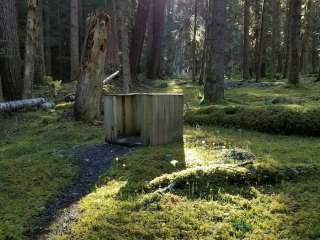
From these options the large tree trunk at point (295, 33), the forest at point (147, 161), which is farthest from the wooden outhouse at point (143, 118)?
the large tree trunk at point (295, 33)

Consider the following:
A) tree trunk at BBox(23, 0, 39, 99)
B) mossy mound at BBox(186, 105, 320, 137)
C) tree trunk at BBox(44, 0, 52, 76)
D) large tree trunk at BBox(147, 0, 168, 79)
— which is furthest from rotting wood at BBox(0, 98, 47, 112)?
tree trunk at BBox(44, 0, 52, 76)

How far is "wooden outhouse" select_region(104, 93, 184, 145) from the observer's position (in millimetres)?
8516

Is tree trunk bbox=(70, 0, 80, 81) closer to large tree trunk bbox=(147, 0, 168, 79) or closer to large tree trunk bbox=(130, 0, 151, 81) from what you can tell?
large tree trunk bbox=(130, 0, 151, 81)

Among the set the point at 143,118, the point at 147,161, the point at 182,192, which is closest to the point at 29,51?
the point at 143,118

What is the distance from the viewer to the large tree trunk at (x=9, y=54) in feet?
51.1

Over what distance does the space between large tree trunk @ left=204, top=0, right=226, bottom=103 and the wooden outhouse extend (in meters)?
6.02

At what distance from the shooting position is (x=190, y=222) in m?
4.88

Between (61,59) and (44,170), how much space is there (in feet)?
109

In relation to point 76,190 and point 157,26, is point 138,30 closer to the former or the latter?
point 157,26

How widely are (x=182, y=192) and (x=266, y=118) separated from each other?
5.35 meters

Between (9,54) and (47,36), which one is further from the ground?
(47,36)

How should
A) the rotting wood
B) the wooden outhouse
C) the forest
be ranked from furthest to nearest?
the rotting wood, the wooden outhouse, the forest

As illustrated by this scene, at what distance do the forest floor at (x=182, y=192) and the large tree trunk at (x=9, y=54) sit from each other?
24.1 feet

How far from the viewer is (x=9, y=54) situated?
15.7 meters
